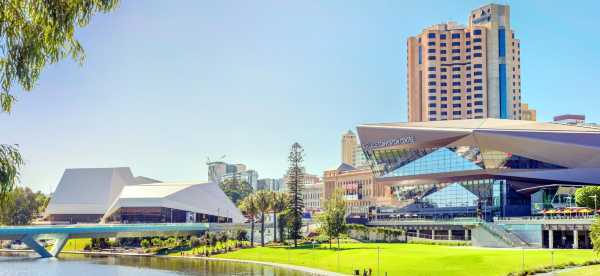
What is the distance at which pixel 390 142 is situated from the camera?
150000mm

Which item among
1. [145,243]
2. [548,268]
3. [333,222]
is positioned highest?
[333,222]

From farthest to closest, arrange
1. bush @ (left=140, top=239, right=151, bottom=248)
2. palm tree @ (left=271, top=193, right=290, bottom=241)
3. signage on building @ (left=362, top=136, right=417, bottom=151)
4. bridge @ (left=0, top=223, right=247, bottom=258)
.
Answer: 1. bush @ (left=140, top=239, right=151, bottom=248)
2. signage on building @ (left=362, top=136, right=417, bottom=151)
3. palm tree @ (left=271, top=193, right=290, bottom=241)
4. bridge @ (left=0, top=223, right=247, bottom=258)

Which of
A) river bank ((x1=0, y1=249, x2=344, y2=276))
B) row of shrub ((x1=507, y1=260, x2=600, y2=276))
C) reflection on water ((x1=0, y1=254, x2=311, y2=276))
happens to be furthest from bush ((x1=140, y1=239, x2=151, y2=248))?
row of shrub ((x1=507, y1=260, x2=600, y2=276))

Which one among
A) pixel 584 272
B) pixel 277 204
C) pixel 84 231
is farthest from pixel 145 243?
pixel 584 272

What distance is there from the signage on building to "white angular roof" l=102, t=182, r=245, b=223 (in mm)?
51559

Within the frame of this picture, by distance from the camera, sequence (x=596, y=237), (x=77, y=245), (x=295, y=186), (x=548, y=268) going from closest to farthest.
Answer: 1. (x=596, y=237)
2. (x=548, y=268)
3. (x=295, y=186)
4. (x=77, y=245)

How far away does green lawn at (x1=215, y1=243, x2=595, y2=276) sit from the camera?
239 ft

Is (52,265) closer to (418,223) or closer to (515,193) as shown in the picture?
(418,223)

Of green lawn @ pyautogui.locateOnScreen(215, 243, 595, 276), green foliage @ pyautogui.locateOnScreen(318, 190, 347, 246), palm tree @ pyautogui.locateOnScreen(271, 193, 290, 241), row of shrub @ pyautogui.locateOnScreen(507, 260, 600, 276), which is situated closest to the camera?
row of shrub @ pyautogui.locateOnScreen(507, 260, 600, 276)

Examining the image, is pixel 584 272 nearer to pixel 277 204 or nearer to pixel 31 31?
pixel 31 31

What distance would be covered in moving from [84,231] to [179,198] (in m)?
47.6

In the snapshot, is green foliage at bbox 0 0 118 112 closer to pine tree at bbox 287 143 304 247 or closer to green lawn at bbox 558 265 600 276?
green lawn at bbox 558 265 600 276

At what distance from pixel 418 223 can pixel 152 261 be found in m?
47.7

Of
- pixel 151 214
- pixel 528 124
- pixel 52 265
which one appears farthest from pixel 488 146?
pixel 151 214
